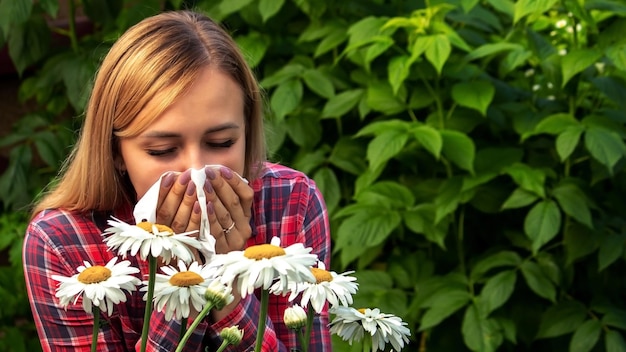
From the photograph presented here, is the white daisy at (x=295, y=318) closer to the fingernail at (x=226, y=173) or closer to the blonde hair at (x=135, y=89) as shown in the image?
the fingernail at (x=226, y=173)

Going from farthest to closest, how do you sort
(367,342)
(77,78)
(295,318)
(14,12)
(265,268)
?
(77,78) → (14,12) → (367,342) → (295,318) → (265,268)

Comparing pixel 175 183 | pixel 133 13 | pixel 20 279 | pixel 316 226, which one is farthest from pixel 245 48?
pixel 175 183

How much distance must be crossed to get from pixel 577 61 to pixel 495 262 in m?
0.51

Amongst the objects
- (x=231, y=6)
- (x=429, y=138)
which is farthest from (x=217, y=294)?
(x=231, y=6)

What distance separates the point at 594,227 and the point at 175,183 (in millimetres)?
1449

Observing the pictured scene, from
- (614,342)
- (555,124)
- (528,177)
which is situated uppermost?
(555,124)

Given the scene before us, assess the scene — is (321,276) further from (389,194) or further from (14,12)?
(14,12)

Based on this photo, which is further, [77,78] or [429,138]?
[77,78]

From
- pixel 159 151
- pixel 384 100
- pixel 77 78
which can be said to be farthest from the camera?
pixel 77 78

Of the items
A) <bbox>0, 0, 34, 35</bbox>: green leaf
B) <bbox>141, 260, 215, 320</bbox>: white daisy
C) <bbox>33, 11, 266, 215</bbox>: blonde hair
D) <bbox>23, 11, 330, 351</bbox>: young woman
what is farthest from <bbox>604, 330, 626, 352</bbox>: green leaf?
<bbox>141, 260, 215, 320</bbox>: white daisy

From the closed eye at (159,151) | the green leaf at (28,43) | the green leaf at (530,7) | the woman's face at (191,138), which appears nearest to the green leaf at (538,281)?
the green leaf at (530,7)

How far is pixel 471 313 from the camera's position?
105 inches

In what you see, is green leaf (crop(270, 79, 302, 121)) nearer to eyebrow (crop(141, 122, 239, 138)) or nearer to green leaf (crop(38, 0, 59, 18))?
green leaf (crop(38, 0, 59, 18))

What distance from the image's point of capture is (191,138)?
5.24 ft
